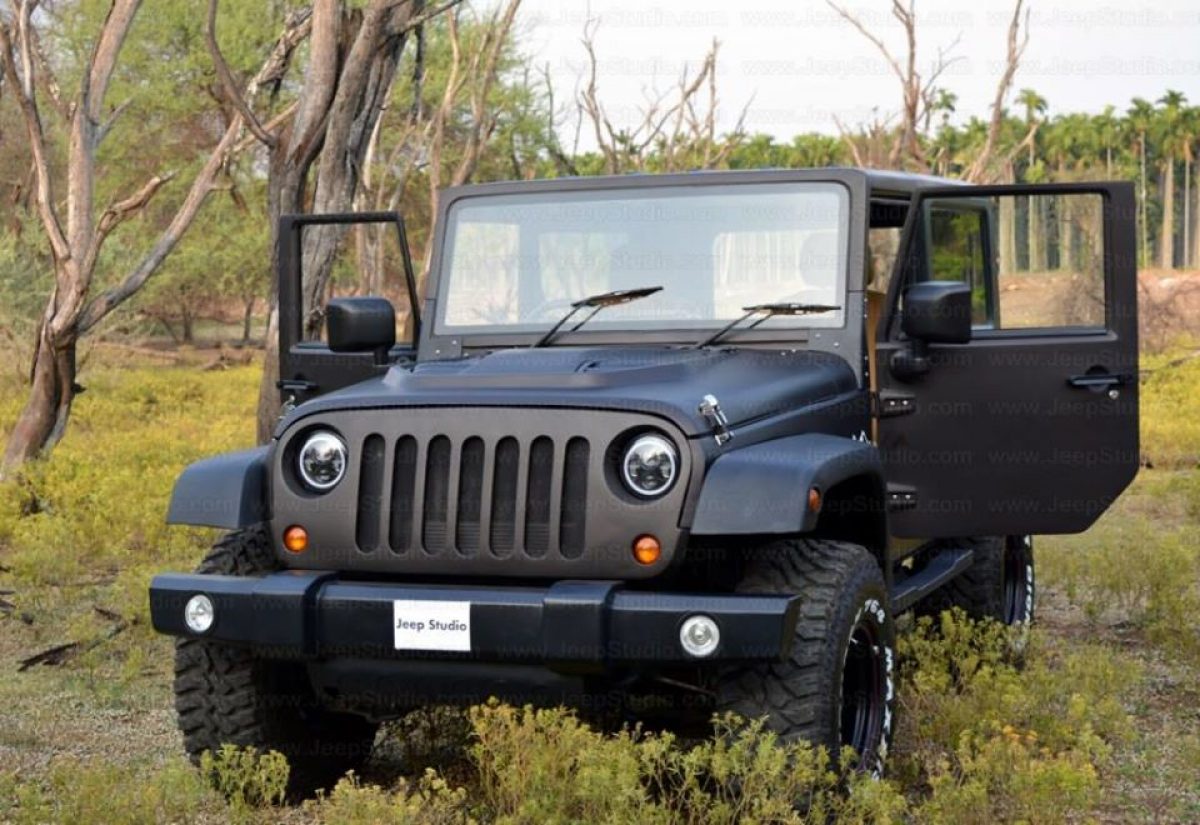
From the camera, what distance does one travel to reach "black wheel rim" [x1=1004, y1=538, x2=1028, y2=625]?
830 centimetres

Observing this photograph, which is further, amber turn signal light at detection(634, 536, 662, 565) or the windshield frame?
the windshield frame

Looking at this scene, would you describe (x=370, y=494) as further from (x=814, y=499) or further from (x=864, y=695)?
(x=864, y=695)

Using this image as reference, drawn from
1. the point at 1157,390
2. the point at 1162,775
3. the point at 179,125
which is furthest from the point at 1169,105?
the point at 1162,775

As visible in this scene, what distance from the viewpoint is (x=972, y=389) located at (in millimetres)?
6094

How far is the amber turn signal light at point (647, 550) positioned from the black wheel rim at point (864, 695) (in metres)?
0.82

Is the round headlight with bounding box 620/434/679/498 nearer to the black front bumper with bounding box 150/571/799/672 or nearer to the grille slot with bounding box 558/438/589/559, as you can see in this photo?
the grille slot with bounding box 558/438/589/559

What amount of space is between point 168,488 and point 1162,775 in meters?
8.95

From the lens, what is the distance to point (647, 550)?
469cm

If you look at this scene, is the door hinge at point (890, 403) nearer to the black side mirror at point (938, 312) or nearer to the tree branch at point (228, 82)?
the black side mirror at point (938, 312)

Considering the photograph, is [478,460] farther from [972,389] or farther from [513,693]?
[972,389]

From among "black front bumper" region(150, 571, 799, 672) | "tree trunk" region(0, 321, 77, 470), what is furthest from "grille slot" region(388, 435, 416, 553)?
"tree trunk" region(0, 321, 77, 470)

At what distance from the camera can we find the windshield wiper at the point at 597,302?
19.5 ft

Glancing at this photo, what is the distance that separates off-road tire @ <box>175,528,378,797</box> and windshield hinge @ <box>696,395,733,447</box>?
1.38m

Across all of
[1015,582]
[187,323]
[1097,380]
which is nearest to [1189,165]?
[187,323]
